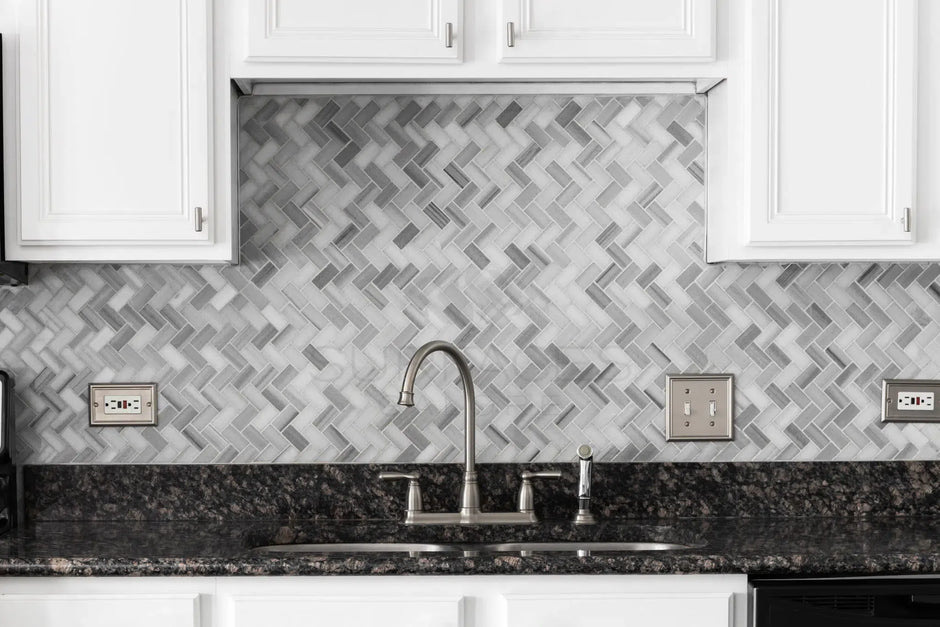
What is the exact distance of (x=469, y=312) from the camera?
2.28m

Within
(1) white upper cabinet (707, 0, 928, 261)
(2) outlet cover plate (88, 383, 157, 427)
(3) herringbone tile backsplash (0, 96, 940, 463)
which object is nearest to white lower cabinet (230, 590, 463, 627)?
(3) herringbone tile backsplash (0, 96, 940, 463)

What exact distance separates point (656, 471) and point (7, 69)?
A: 1789mm

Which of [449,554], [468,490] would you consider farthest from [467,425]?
[449,554]

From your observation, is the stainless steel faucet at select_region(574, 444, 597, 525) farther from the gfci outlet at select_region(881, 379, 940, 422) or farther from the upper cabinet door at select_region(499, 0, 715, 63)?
the upper cabinet door at select_region(499, 0, 715, 63)

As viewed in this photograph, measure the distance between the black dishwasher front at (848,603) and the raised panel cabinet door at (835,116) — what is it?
0.75 metres

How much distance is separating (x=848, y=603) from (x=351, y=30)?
1.56 metres

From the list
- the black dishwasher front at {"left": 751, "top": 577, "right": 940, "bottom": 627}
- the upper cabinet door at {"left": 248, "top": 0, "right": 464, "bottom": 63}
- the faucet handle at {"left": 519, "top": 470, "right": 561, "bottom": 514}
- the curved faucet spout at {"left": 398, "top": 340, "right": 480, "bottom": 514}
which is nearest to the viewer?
the black dishwasher front at {"left": 751, "top": 577, "right": 940, "bottom": 627}

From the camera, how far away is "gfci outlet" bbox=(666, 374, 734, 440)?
2.28 metres

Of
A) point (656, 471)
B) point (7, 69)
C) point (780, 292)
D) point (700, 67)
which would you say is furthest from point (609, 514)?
point (7, 69)

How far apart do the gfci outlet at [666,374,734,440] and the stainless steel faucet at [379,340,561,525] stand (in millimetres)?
345

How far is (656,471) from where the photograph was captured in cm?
227

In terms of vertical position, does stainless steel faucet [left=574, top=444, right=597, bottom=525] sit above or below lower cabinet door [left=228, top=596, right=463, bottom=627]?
above

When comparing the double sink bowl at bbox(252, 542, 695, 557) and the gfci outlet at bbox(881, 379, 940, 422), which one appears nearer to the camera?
the double sink bowl at bbox(252, 542, 695, 557)

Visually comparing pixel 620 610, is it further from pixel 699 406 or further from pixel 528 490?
pixel 699 406
